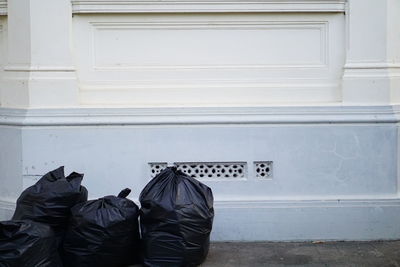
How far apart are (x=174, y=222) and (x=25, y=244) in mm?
1134

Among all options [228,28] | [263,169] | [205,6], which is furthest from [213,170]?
[205,6]

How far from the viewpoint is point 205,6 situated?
22.1ft

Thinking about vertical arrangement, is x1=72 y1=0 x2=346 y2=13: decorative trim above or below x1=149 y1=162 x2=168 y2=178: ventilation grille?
above

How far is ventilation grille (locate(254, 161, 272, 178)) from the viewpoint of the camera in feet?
21.9

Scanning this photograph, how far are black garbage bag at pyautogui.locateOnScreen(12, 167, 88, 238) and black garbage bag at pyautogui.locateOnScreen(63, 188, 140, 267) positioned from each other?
10cm

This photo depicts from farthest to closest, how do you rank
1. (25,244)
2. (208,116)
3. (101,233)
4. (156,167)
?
(156,167) → (208,116) → (101,233) → (25,244)

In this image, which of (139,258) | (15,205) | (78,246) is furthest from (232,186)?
(15,205)

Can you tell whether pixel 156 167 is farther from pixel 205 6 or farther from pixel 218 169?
pixel 205 6

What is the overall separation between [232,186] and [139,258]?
1.08m

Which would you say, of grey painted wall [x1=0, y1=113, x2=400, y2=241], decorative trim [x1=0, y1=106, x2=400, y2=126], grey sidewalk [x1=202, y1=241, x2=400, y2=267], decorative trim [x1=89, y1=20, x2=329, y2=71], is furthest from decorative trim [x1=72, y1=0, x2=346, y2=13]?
grey sidewalk [x1=202, y1=241, x2=400, y2=267]

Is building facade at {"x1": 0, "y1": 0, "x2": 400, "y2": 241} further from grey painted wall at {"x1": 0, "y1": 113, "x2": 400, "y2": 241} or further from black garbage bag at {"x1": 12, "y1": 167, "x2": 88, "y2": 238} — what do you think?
black garbage bag at {"x1": 12, "y1": 167, "x2": 88, "y2": 238}

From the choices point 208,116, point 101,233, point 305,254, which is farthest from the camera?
point 208,116

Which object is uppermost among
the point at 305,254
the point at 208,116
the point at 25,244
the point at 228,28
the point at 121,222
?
the point at 228,28

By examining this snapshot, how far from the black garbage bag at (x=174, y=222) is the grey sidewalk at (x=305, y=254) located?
32cm
